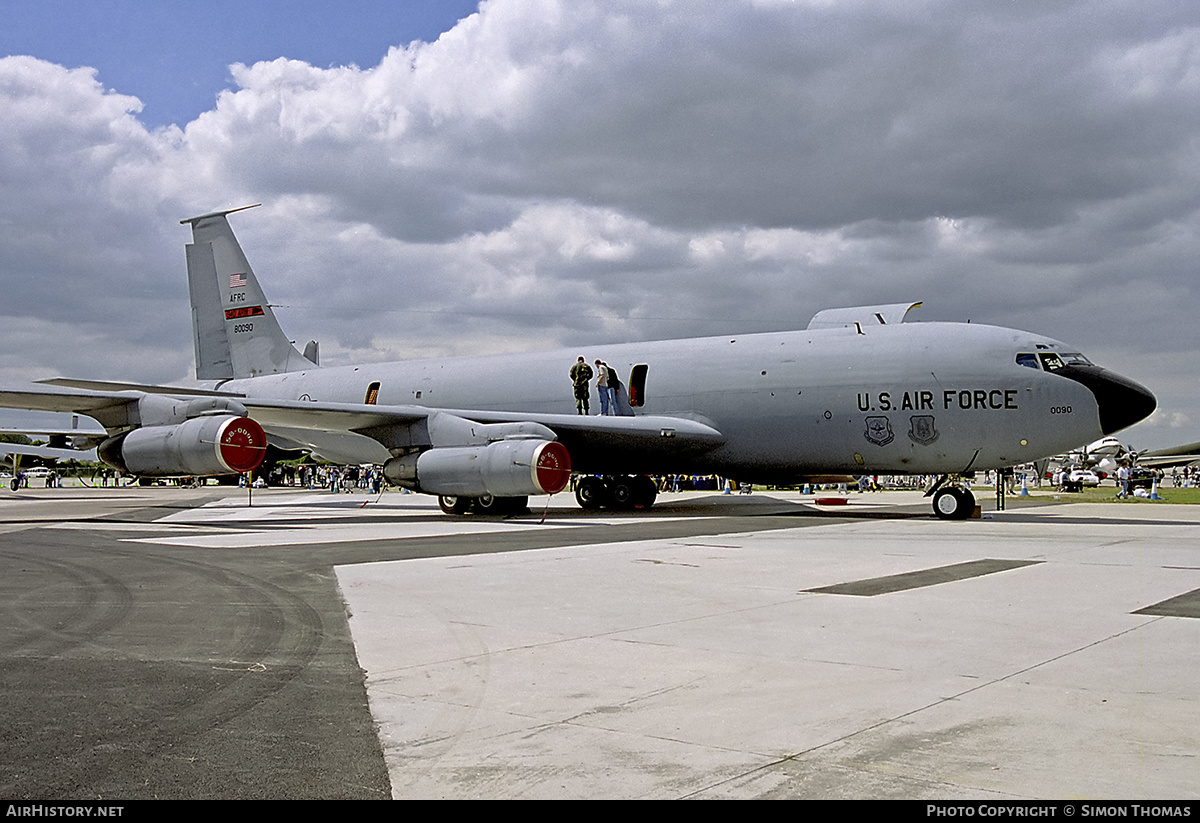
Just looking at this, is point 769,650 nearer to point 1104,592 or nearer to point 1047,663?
point 1047,663

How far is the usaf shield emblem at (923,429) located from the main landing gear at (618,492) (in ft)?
24.0

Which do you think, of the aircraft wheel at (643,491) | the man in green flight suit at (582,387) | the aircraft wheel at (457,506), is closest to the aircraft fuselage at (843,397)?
the man in green flight suit at (582,387)

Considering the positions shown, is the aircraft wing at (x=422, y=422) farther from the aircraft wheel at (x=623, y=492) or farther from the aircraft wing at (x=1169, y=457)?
the aircraft wing at (x=1169, y=457)

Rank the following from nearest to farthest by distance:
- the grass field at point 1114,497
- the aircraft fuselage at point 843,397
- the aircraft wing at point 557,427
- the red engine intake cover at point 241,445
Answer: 1. the red engine intake cover at point 241,445
2. the aircraft fuselage at point 843,397
3. the aircraft wing at point 557,427
4. the grass field at point 1114,497

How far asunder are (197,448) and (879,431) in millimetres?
13359

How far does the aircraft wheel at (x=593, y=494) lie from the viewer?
83.5 feet

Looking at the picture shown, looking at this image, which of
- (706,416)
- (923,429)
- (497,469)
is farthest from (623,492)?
(923,429)

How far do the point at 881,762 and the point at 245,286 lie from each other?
2861cm

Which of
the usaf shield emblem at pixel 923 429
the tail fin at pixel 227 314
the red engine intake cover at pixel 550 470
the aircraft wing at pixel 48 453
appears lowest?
the red engine intake cover at pixel 550 470

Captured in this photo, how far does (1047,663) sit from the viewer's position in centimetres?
576

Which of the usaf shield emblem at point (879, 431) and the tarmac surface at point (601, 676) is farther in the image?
the usaf shield emblem at point (879, 431)

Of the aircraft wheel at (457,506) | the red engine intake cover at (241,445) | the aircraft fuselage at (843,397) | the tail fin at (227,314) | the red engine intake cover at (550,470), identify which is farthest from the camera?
the tail fin at (227,314)

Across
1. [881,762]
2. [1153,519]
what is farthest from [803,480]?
[881,762]

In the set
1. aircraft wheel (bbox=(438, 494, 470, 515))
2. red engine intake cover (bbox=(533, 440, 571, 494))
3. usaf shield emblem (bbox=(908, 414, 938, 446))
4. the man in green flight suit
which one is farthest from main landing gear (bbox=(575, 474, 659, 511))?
usaf shield emblem (bbox=(908, 414, 938, 446))
